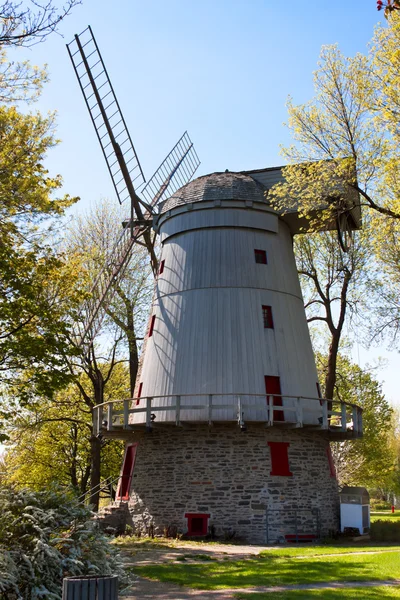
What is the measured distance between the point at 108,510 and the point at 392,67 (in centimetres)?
1527

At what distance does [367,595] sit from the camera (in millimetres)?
9297

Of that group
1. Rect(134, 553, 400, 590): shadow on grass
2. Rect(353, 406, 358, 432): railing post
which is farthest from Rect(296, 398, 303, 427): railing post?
Rect(134, 553, 400, 590): shadow on grass

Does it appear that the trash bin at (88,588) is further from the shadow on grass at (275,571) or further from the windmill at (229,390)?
the windmill at (229,390)

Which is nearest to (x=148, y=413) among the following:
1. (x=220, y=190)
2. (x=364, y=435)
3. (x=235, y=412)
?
(x=235, y=412)

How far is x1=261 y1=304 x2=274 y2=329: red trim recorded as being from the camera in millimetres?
20472

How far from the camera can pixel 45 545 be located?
26.0ft

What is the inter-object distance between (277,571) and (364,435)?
82.8 ft

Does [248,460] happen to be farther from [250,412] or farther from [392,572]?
[392,572]

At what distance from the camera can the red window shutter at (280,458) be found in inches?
739

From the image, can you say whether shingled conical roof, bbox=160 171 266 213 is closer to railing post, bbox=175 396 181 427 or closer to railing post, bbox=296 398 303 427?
railing post, bbox=175 396 181 427

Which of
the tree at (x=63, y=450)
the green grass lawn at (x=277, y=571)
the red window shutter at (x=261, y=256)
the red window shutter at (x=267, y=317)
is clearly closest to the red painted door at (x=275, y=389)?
the red window shutter at (x=267, y=317)

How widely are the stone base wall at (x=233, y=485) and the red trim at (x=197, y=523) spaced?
13 cm

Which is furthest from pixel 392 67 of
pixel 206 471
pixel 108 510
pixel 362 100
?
pixel 108 510

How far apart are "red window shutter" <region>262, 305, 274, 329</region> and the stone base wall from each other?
11.0ft
